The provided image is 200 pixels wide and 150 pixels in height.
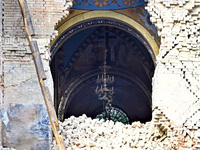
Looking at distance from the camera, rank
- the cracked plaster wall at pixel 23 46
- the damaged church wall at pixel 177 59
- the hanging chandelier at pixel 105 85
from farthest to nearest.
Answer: the hanging chandelier at pixel 105 85 < the damaged church wall at pixel 177 59 < the cracked plaster wall at pixel 23 46

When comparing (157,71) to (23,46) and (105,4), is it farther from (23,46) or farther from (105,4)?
(105,4)

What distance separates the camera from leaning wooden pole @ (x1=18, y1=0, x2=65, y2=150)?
27.2 ft

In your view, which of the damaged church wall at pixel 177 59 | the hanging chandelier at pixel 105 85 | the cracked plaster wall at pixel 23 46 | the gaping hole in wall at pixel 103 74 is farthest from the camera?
the hanging chandelier at pixel 105 85

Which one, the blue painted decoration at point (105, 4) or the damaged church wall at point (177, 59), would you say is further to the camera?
the blue painted decoration at point (105, 4)

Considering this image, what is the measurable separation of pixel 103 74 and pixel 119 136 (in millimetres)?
5624

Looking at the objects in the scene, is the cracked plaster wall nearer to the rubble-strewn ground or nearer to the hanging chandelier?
the rubble-strewn ground

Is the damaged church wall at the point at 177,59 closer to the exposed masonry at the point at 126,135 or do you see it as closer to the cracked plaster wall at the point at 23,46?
the exposed masonry at the point at 126,135

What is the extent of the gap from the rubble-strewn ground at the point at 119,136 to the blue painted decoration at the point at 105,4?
2.88 m

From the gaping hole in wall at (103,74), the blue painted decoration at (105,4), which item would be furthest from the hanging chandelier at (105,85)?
the blue painted decoration at (105,4)

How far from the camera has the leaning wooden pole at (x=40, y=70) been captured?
8.30m

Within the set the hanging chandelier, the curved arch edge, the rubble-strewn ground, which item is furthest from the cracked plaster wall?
the hanging chandelier

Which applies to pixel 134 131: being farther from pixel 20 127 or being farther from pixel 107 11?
pixel 107 11

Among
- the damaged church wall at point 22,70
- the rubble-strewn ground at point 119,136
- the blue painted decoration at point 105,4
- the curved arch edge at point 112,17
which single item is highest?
the blue painted decoration at point 105,4

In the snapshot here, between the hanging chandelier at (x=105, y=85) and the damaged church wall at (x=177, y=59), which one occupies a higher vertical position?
the hanging chandelier at (x=105, y=85)
